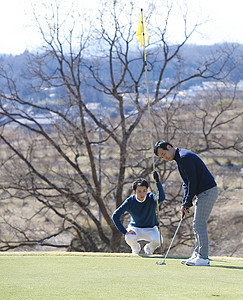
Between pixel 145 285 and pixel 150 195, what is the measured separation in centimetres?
452

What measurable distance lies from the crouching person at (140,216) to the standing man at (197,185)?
2225 mm

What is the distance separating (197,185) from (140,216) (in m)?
2.67

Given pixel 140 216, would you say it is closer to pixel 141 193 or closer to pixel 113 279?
pixel 141 193

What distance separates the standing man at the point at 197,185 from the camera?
643 cm

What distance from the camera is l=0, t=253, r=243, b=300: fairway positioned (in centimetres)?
406

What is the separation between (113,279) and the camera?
16.5 feet

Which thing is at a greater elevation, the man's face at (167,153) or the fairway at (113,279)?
the man's face at (167,153)

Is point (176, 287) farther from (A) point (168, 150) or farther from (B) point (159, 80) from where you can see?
(B) point (159, 80)

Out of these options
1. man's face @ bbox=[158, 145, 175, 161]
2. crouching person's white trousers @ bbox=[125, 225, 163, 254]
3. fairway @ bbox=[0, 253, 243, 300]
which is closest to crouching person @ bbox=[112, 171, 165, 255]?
crouching person's white trousers @ bbox=[125, 225, 163, 254]

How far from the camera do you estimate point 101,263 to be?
6.84m

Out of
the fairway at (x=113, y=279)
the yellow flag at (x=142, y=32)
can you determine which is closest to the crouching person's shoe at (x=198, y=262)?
the fairway at (x=113, y=279)

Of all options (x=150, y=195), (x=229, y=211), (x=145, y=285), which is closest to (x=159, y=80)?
(x=229, y=211)

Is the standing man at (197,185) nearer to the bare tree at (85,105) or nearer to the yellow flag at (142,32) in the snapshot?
the yellow flag at (142,32)

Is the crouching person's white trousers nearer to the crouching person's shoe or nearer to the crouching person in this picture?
the crouching person
